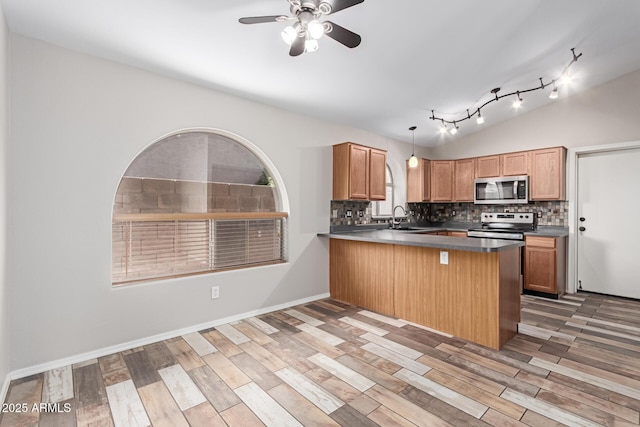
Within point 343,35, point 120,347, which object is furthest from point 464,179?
point 120,347

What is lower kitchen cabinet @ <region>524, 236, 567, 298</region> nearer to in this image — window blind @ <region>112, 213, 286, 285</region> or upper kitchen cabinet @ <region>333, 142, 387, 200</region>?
upper kitchen cabinet @ <region>333, 142, 387, 200</region>

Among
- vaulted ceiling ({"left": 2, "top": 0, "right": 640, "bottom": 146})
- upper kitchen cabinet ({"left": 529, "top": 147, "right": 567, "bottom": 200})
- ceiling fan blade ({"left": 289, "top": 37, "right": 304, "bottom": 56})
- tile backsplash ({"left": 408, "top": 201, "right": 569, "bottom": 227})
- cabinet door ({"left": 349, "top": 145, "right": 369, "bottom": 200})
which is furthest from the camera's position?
tile backsplash ({"left": 408, "top": 201, "right": 569, "bottom": 227})

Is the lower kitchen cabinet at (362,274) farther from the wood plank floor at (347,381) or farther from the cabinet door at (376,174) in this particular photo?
the cabinet door at (376,174)

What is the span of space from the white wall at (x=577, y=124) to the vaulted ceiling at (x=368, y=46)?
0.25 metres

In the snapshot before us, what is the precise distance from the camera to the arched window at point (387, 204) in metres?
5.44

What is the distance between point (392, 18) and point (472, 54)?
1.16 metres

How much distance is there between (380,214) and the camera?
5.54 meters

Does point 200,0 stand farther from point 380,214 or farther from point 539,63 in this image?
point 380,214

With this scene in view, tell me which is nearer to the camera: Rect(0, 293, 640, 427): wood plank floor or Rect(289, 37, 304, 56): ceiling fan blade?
Rect(0, 293, 640, 427): wood plank floor

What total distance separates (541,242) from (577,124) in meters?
1.80

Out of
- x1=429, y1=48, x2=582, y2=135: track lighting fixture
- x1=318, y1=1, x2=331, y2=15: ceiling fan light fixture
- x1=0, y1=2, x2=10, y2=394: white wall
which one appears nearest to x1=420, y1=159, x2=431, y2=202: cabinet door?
x1=429, y1=48, x2=582, y2=135: track lighting fixture

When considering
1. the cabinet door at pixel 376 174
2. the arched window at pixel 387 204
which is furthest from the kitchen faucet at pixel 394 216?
the cabinet door at pixel 376 174

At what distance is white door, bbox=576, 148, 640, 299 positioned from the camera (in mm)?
4227

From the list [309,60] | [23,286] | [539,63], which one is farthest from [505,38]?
[23,286]
